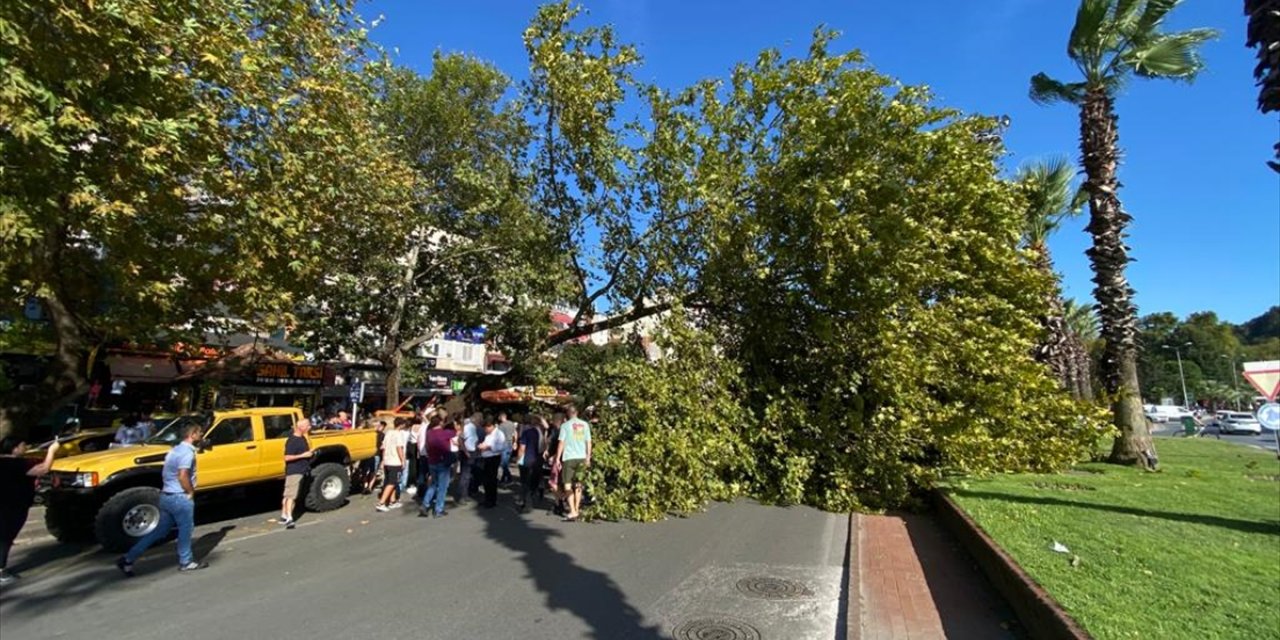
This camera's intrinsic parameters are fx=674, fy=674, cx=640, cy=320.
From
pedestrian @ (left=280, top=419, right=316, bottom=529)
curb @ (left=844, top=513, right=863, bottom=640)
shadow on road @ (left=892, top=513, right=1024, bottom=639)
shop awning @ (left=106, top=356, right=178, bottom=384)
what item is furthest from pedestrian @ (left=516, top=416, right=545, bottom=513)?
shop awning @ (left=106, top=356, right=178, bottom=384)

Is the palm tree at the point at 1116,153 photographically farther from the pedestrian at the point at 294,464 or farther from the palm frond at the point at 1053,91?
the pedestrian at the point at 294,464

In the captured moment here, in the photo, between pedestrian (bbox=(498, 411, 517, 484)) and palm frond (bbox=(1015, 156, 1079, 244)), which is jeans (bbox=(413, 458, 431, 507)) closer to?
pedestrian (bbox=(498, 411, 517, 484))

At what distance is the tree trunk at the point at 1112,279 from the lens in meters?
15.3

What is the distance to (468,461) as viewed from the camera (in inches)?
537

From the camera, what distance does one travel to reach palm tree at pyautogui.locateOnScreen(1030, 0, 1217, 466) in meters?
15.2

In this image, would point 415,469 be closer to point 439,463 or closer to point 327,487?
point 327,487

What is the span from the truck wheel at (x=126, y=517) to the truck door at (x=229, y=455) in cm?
106

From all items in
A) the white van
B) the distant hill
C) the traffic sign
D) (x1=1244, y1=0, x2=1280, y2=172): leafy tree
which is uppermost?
the distant hill

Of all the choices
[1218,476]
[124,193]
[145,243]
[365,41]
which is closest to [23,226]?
[124,193]

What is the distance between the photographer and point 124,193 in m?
8.14

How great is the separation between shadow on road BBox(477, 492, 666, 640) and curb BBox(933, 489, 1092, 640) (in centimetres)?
298

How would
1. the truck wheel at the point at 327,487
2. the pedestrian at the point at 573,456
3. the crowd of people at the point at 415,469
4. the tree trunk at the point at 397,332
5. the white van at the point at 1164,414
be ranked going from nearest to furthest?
1. the crowd of people at the point at 415,469
2. the pedestrian at the point at 573,456
3. the truck wheel at the point at 327,487
4. the tree trunk at the point at 397,332
5. the white van at the point at 1164,414

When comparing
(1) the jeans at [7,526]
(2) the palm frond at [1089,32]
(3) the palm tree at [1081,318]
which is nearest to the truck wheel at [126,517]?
(1) the jeans at [7,526]

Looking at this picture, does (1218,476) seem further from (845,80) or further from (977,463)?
(845,80)
